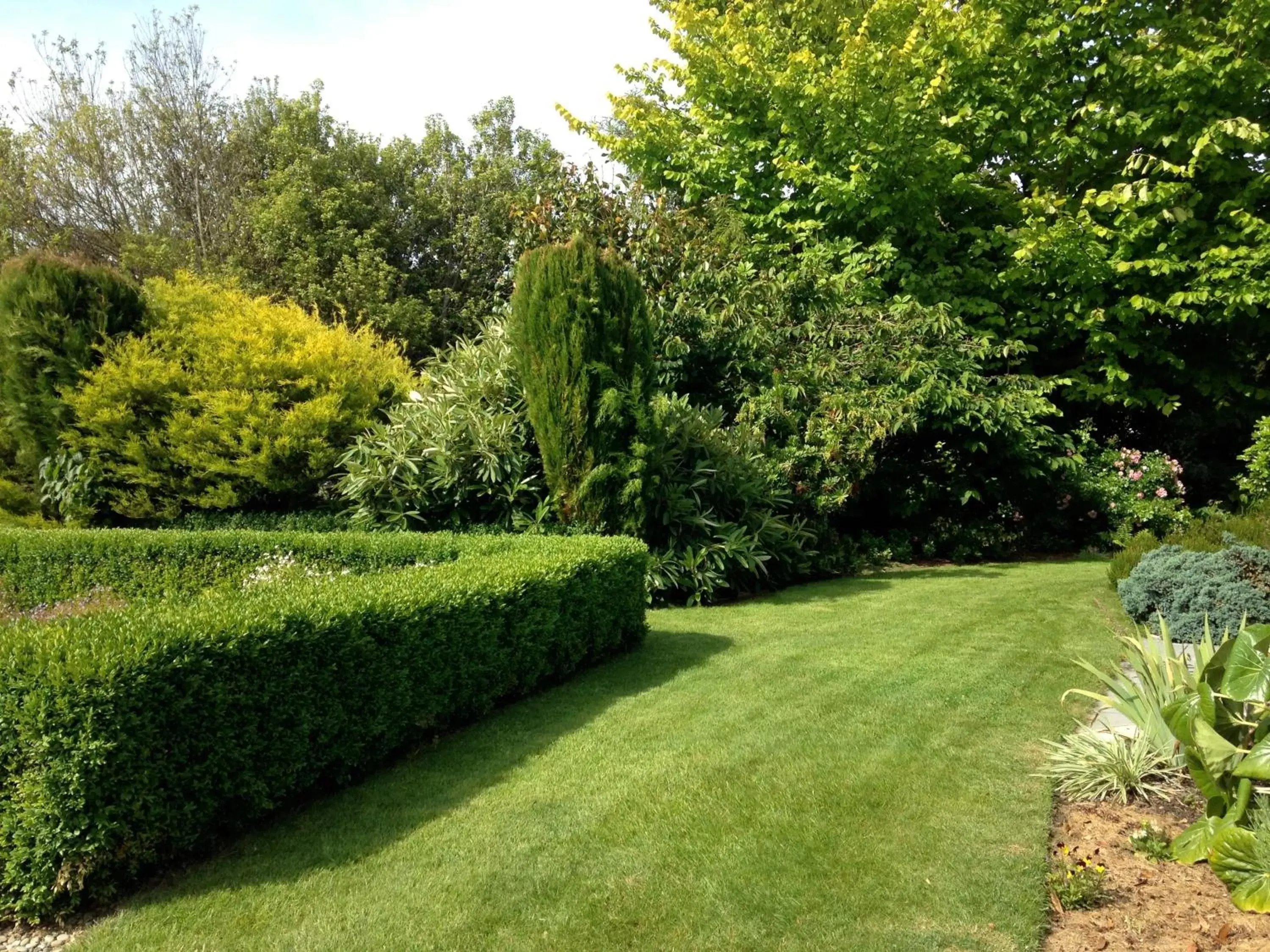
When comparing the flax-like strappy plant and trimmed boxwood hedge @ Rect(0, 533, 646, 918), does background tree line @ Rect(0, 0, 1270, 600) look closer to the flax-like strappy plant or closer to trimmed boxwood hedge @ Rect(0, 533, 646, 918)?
trimmed boxwood hedge @ Rect(0, 533, 646, 918)

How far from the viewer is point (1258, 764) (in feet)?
9.75

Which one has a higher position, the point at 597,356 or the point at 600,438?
the point at 597,356

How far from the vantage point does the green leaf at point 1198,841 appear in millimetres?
3102

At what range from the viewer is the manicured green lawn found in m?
2.91

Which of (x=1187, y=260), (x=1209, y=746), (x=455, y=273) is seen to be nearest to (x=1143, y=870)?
(x=1209, y=746)

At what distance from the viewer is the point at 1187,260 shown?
12.5 m

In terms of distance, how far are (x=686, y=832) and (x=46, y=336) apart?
11699 mm

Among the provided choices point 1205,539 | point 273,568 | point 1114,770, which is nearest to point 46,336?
point 273,568

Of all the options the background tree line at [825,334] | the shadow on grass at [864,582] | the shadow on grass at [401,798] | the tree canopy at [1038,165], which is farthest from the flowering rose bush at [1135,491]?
the shadow on grass at [401,798]

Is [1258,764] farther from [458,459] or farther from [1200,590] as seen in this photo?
[458,459]

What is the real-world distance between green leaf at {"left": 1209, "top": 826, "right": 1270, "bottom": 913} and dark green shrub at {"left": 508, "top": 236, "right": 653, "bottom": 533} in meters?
5.92

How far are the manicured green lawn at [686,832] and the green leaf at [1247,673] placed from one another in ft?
3.10

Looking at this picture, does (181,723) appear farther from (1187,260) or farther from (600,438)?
(1187,260)

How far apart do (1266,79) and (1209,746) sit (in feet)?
41.8
